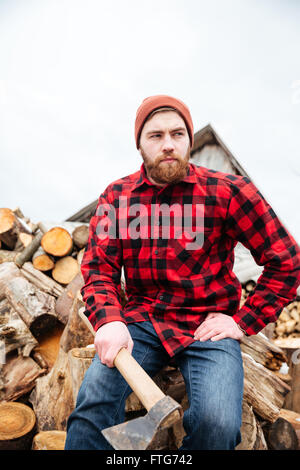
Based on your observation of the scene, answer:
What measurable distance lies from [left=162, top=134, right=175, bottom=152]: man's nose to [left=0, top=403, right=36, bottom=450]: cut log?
7.40 feet

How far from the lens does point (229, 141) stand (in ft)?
22.3

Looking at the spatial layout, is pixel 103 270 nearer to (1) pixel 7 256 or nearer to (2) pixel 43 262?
(2) pixel 43 262

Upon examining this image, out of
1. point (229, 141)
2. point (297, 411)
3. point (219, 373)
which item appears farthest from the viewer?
point (229, 141)

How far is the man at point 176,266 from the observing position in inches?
60.8

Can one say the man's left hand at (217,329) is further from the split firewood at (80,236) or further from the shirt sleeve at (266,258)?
the split firewood at (80,236)

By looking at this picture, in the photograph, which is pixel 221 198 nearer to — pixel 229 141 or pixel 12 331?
pixel 12 331

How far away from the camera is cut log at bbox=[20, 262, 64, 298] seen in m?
3.93

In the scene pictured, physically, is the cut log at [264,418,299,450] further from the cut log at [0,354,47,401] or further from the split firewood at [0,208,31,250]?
the split firewood at [0,208,31,250]

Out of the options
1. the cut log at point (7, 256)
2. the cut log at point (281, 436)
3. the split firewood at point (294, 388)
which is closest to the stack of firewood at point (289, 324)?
the split firewood at point (294, 388)

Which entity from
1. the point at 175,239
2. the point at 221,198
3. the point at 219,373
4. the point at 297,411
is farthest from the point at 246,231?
the point at 297,411

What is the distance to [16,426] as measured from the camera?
7.04 feet

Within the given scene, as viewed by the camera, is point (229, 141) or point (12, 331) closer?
point (12, 331)

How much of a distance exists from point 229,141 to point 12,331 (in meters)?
6.06
